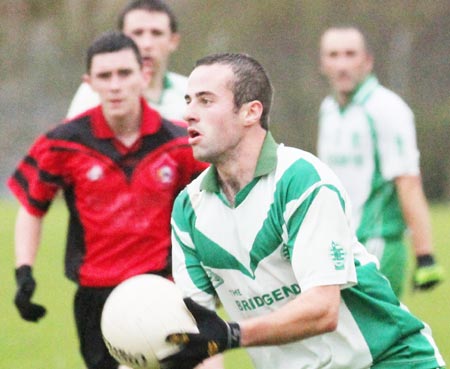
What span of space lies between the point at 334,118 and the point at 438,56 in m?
27.7

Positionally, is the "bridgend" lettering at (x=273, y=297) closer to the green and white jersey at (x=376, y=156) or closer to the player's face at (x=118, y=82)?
the player's face at (x=118, y=82)

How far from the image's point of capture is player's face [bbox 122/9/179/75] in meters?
7.18

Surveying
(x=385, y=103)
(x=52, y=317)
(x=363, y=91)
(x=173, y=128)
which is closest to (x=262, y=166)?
(x=173, y=128)

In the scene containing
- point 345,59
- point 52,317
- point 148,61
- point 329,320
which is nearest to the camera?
point 329,320

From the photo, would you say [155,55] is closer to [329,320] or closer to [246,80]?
[246,80]

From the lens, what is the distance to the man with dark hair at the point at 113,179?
248 inches

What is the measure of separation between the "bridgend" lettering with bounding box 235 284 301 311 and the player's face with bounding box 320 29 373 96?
10.5ft

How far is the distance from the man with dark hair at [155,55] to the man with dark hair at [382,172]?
39.8 inches

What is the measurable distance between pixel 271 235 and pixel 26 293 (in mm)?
2136

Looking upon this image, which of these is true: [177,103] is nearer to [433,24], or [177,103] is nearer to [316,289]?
[316,289]

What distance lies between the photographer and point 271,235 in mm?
4480

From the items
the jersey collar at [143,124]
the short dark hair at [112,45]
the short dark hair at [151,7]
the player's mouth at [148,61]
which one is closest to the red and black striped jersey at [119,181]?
the jersey collar at [143,124]

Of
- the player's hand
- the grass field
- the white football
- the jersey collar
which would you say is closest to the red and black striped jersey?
the jersey collar

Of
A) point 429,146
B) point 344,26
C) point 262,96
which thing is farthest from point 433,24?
point 262,96
